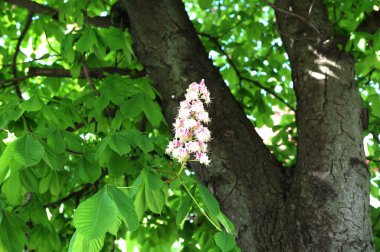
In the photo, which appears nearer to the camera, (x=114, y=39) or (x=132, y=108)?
(x=132, y=108)

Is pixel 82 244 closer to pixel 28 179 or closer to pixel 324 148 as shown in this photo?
pixel 28 179

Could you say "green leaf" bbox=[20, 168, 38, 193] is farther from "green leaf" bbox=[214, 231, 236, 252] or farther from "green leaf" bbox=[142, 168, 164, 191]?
"green leaf" bbox=[214, 231, 236, 252]

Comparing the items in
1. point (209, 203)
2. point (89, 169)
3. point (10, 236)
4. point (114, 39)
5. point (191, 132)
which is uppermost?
point (191, 132)

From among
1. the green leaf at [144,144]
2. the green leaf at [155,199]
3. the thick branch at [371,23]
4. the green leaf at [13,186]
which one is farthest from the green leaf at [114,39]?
the thick branch at [371,23]

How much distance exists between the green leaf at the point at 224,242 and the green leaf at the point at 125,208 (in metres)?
0.26

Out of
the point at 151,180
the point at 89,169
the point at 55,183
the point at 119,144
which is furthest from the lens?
the point at 55,183

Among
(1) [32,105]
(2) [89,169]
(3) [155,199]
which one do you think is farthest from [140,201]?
(1) [32,105]

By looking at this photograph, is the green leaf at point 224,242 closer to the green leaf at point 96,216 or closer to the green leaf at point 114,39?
the green leaf at point 96,216

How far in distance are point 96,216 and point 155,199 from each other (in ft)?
0.90

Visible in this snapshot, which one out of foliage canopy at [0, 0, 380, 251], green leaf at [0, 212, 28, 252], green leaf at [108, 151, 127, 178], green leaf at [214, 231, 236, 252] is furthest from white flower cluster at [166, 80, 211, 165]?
green leaf at [0, 212, 28, 252]

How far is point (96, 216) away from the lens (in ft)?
3.53

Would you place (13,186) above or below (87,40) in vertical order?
below

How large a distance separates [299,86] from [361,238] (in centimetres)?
76

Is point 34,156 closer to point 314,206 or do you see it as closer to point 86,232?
point 86,232
